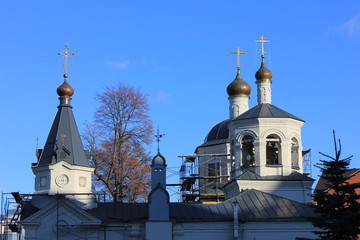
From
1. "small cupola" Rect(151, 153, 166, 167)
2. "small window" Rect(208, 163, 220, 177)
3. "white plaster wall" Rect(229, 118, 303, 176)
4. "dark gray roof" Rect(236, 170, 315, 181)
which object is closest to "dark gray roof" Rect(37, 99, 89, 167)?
"small cupola" Rect(151, 153, 166, 167)

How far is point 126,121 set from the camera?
29375 mm

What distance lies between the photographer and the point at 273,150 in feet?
82.8

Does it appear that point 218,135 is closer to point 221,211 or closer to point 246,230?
point 221,211

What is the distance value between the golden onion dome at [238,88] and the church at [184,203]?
333 inches

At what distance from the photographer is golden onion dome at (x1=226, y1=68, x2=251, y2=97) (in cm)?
3506

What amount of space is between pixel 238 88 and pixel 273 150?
1024cm

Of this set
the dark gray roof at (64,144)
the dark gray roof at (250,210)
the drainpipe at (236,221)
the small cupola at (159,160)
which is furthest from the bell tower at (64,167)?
the drainpipe at (236,221)

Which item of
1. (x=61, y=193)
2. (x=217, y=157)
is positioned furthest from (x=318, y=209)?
(x=217, y=157)

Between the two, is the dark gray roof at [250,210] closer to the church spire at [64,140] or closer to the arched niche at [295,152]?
the arched niche at [295,152]

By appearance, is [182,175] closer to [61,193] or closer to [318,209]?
[61,193]

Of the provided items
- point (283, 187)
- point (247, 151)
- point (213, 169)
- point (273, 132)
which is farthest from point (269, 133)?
point (213, 169)

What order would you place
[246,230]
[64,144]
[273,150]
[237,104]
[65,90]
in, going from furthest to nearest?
[237,104]
[273,150]
[65,90]
[64,144]
[246,230]

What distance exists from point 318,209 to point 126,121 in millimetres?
13387

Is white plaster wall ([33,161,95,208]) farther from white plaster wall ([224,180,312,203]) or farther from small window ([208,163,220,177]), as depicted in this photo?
small window ([208,163,220,177])
